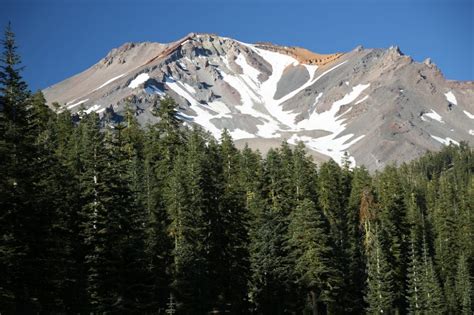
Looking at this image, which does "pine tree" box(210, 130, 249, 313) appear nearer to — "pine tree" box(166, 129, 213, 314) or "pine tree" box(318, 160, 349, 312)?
"pine tree" box(166, 129, 213, 314)

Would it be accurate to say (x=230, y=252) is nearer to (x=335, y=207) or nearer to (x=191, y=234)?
(x=191, y=234)

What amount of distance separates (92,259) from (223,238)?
711 inches

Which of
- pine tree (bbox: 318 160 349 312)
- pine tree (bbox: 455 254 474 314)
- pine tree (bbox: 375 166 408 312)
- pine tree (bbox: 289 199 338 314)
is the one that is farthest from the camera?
pine tree (bbox: 455 254 474 314)

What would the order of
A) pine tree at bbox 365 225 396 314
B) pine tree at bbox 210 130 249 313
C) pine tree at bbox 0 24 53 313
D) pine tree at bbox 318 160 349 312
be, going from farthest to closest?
1. pine tree at bbox 318 160 349 312
2. pine tree at bbox 365 225 396 314
3. pine tree at bbox 210 130 249 313
4. pine tree at bbox 0 24 53 313

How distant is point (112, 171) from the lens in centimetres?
3794

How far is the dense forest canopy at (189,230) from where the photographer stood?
30344 millimetres

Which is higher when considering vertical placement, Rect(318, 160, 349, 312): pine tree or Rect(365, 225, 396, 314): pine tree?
Rect(318, 160, 349, 312): pine tree

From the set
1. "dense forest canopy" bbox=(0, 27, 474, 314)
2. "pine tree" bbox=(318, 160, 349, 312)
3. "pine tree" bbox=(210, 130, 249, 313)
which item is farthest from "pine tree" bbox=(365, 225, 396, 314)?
"pine tree" bbox=(210, 130, 249, 313)

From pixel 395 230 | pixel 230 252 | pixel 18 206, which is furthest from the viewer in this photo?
pixel 395 230

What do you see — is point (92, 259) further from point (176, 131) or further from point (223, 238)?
point (176, 131)

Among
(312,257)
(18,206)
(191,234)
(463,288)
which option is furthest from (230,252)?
(463,288)

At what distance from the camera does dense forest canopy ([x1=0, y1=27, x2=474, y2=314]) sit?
30344 mm

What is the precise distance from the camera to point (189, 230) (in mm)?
49375

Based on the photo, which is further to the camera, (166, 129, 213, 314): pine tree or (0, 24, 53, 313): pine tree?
(166, 129, 213, 314): pine tree
